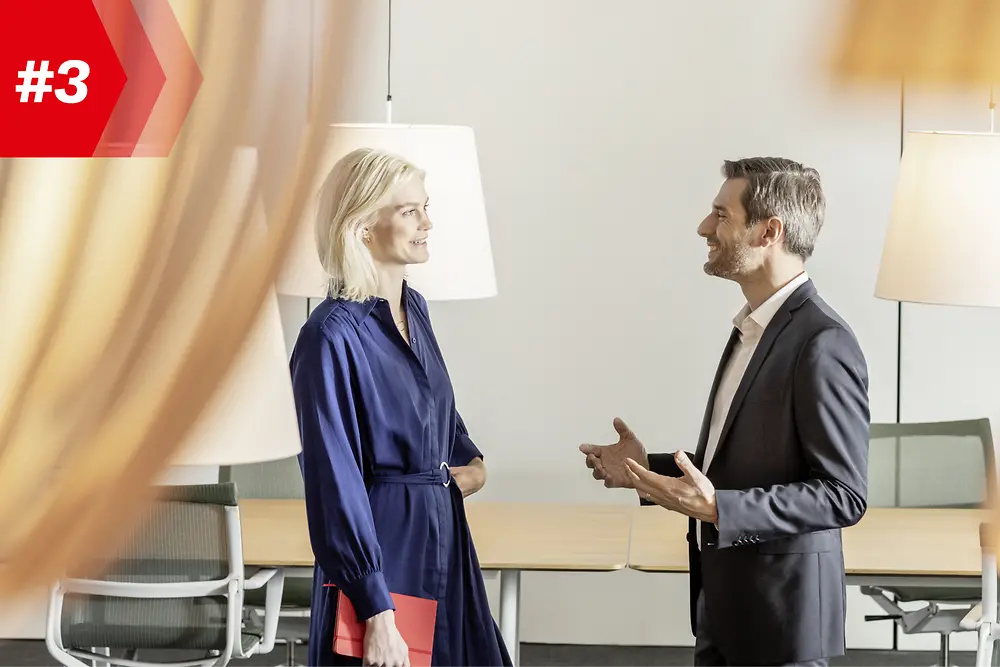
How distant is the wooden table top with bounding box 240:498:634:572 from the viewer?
304 cm

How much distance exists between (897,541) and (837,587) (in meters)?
1.32

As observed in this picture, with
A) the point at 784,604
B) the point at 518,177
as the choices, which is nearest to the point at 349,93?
the point at 784,604

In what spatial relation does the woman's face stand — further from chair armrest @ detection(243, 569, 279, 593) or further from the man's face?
chair armrest @ detection(243, 569, 279, 593)

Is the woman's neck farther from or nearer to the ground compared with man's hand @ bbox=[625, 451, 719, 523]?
farther from the ground

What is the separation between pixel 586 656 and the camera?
4621 millimetres

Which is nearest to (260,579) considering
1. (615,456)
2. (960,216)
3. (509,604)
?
(509,604)

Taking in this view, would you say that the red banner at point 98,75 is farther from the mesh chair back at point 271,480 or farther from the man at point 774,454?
the mesh chair back at point 271,480

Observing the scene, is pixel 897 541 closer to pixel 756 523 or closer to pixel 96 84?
pixel 756 523

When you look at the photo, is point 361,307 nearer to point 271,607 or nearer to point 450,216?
point 450,216

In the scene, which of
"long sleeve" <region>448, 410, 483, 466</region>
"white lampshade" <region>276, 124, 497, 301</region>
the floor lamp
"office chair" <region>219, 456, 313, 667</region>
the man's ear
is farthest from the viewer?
"office chair" <region>219, 456, 313, 667</region>

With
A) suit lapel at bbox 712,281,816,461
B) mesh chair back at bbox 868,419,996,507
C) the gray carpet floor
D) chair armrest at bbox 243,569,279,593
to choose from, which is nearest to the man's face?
suit lapel at bbox 712,281,816,461

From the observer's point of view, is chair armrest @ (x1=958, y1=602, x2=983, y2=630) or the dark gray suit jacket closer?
the dark gray suit jacket

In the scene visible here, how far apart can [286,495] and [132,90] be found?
3.84m

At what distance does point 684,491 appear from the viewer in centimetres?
183
